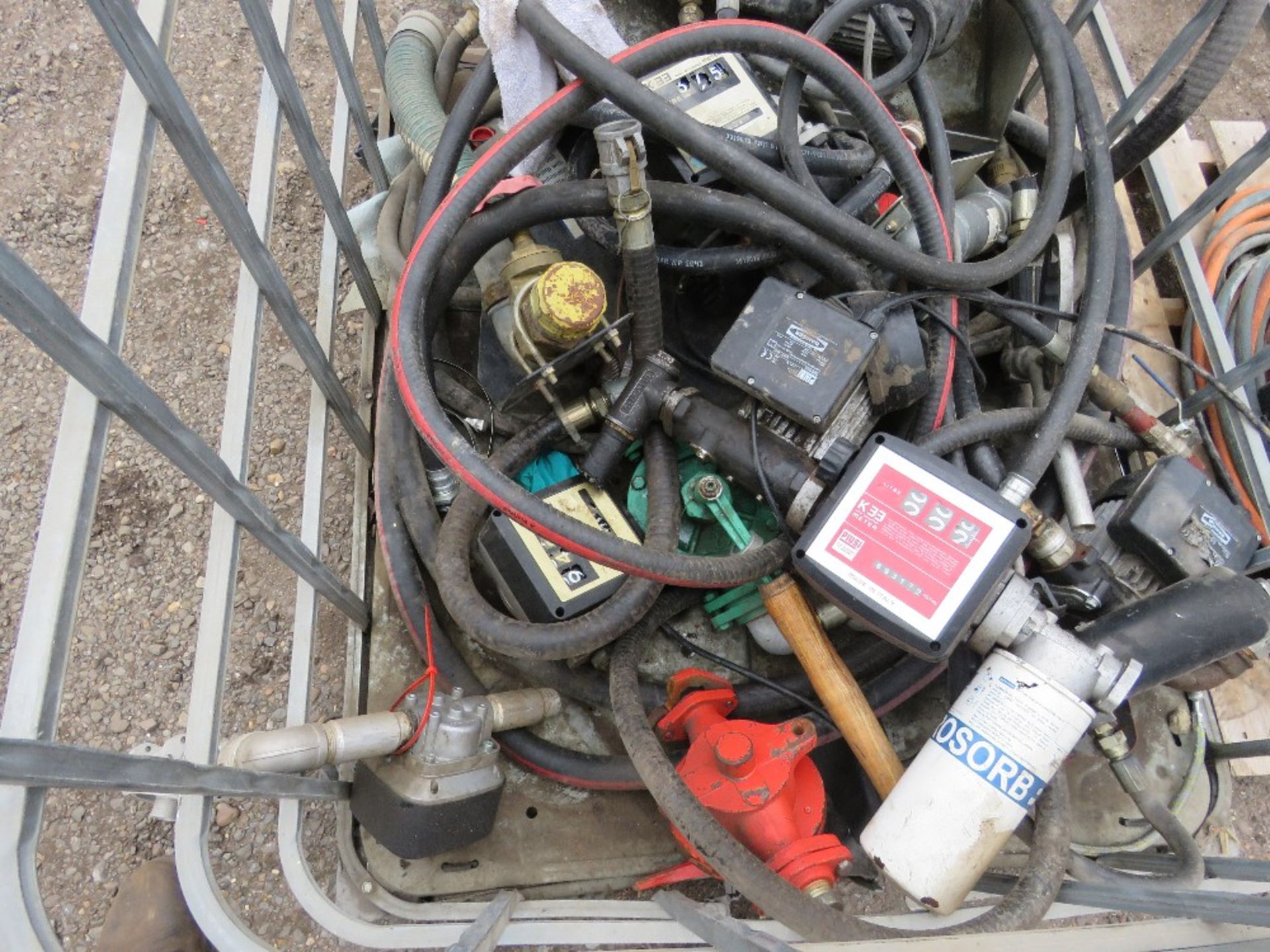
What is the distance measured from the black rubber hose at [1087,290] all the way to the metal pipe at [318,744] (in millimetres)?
758

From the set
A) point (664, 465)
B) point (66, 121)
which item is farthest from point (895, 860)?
point (66, 121)

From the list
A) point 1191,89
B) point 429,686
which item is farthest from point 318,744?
point 1191,89

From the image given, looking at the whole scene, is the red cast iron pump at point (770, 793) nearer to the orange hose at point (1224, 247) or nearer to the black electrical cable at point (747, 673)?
the black electrical cable at point (747, 673)

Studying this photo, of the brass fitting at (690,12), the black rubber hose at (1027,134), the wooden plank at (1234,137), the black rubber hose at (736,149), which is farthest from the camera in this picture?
the wooden plank at (1234,137)

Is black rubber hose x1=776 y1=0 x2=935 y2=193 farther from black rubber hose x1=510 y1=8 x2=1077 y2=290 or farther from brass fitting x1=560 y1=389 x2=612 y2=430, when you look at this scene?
brass fitting x1=560 y1=389 x2=612 y2=430

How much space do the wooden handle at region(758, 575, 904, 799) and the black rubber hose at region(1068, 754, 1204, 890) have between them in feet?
0.74

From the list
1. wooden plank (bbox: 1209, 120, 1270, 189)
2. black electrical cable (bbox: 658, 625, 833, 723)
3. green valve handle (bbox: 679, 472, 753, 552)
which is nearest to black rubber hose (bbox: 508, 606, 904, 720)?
black electrical cable (bbox: 658, 625, 833, 723)

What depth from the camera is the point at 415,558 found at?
111 cm

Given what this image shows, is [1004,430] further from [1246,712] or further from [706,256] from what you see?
[1246,712]

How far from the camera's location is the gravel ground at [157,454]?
127 centimetres

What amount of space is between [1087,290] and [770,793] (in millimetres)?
746

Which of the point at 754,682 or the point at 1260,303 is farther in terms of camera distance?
the point at 1260,303

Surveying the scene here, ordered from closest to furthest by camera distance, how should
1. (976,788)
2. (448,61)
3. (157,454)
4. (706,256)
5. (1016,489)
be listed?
(976,788) → (1016,489) → (706,256) → (448,61) → (157,454)

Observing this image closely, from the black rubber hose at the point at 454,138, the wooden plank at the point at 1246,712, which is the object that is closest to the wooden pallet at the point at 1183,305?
the wooden plank at the point at 1246,712
